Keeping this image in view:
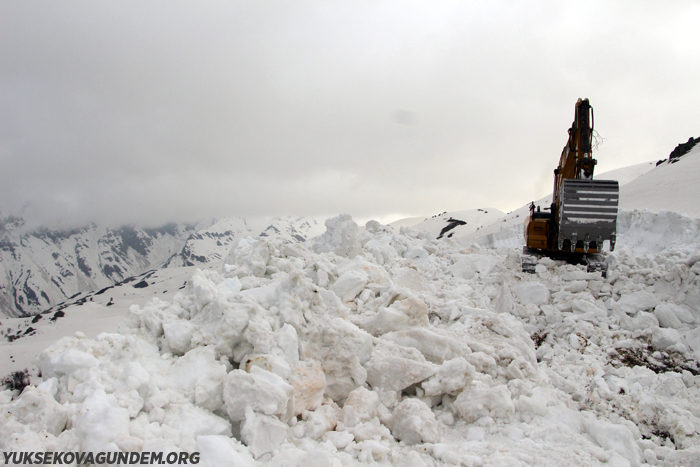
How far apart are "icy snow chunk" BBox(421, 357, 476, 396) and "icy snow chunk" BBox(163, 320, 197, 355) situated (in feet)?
8.53

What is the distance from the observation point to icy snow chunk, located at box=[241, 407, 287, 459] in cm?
311

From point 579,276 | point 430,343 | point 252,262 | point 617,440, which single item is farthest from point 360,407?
point 579,276

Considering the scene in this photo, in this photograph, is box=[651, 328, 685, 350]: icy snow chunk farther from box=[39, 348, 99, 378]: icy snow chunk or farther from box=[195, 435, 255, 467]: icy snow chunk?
box=[39, 348, 99, 378]: icy snow chunk

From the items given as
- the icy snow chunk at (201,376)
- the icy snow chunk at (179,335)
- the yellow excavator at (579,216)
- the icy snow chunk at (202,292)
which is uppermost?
the yellow excavator at (579,216)

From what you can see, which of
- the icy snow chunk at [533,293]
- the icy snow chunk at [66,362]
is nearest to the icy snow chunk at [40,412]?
the icy snow chunk at [66,362]

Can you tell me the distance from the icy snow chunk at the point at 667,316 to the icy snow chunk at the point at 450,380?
15.4ft

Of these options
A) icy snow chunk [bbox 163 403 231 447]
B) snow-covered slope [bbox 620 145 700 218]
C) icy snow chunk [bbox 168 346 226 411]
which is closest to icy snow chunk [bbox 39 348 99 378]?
icy snow chunk [bbox 168 346 226 411]

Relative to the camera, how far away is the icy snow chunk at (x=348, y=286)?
22.5 feet

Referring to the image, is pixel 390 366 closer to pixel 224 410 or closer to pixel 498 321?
pixel 224 410

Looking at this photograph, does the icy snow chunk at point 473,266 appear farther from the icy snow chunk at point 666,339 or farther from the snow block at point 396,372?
the snow block at point 396,372

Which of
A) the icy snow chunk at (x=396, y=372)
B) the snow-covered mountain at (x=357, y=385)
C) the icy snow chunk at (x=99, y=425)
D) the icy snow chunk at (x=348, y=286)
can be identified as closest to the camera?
the icy snow chunk at (x=99, y=425)

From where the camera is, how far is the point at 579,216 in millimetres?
9297

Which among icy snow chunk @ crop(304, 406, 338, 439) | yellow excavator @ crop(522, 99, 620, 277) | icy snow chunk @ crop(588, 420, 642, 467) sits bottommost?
icy snow chunk @ crop(588, 420, 642, 467)

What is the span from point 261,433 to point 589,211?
9.24 metres
